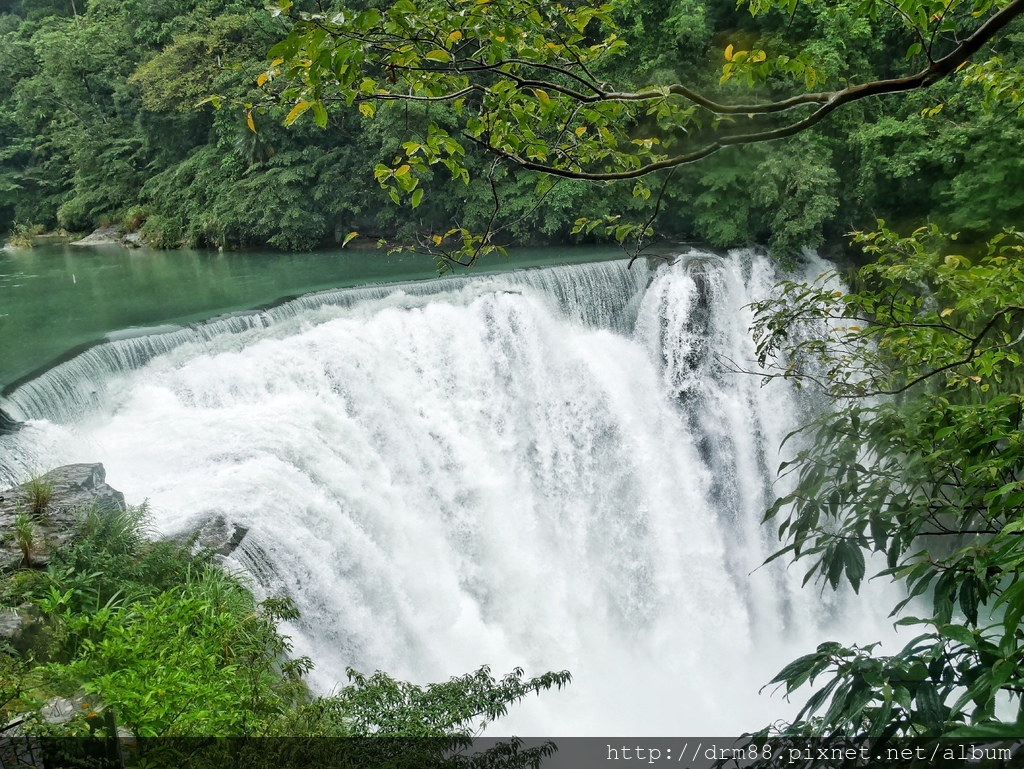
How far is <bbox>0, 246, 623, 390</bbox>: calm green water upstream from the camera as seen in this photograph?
10430mm

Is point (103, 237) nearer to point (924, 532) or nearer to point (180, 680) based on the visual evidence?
point (180, 680)

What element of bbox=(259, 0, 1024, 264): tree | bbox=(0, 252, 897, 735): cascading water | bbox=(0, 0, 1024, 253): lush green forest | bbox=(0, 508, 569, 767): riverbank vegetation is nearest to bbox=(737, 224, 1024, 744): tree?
bbox=(259, 0, 1024, 264): tree

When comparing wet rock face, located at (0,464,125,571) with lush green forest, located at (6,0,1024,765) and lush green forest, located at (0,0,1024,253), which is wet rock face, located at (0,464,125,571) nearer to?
lush green forest, located at (6,0,1024,765)

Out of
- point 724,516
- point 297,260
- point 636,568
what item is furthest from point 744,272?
point 297,260

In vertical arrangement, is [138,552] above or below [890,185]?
below

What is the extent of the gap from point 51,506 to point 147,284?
9.70 metres

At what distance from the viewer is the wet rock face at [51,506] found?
5.38 metres

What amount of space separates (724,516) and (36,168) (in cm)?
2600

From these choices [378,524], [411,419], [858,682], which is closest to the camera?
[858,682]

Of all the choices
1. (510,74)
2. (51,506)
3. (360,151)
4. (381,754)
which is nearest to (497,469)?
(51,506)

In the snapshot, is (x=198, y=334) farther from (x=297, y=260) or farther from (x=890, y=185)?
(x=890, y=185)

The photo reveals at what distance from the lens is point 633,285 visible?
472 inches

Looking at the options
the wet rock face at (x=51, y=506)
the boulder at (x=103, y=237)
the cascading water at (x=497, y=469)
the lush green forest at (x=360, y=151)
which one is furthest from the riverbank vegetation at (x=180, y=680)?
the boulder at (x=103, y=237)

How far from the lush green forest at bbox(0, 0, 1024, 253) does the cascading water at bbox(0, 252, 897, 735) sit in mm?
2124
